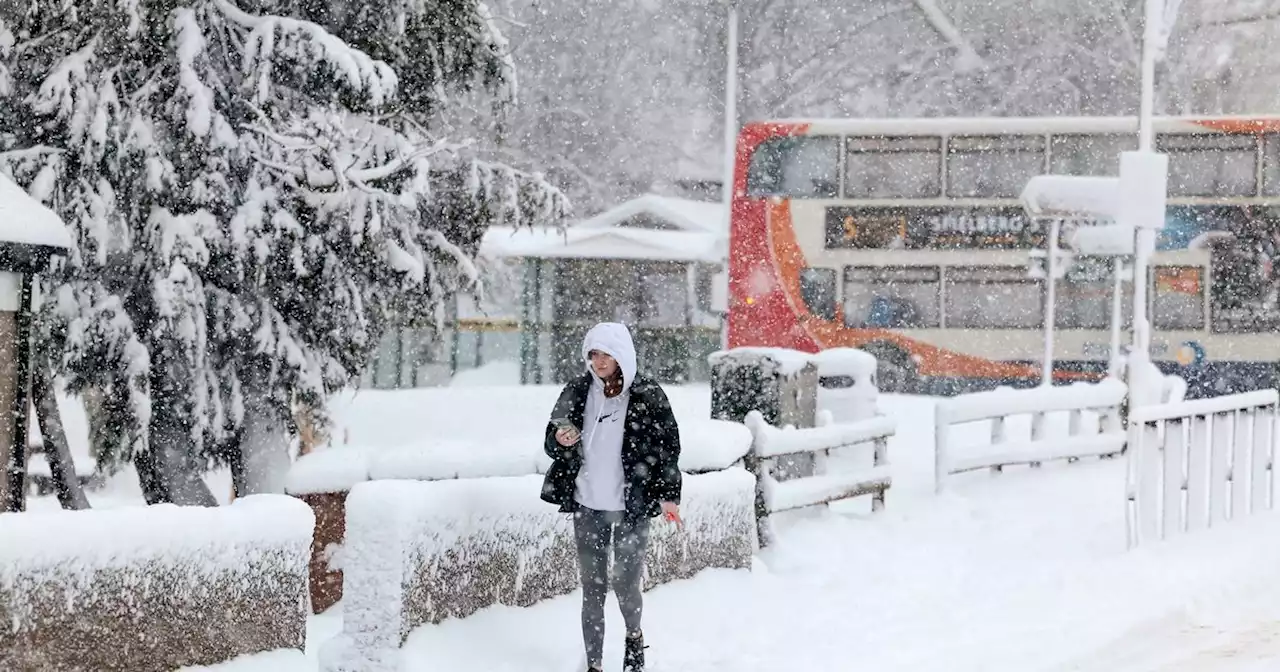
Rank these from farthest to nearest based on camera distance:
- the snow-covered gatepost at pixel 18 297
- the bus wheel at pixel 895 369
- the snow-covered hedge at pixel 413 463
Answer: the bus wheel at pixel 895 369 → the snow-covered gatepost at pixel 18 297 → the snow-covered hedge at pixel 413 463

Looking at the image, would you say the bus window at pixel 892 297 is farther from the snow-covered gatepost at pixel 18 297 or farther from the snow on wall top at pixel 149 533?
the snow on wall top at pixel 149 533

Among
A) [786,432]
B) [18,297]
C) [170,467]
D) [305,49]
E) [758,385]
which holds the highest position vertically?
[305,49]

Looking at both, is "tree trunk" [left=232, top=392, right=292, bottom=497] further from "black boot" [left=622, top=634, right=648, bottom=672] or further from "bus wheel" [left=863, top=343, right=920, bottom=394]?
"bus wheel" [left=863, top=343, right=920, bottom=394]

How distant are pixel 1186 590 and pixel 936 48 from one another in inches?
1404

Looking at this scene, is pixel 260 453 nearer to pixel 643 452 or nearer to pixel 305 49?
pixel 305 49

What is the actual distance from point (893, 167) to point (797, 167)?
4.81 ft

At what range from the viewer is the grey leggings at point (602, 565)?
22.9 ft

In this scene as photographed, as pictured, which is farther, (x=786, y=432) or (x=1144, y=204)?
(x=1144, y=204)

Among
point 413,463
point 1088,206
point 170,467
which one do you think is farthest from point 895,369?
point 413,463

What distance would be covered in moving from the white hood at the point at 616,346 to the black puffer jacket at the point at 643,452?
10 centimetres

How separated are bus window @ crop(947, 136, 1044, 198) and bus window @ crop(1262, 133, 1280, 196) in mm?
3122

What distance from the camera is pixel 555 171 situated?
4547 centimetres

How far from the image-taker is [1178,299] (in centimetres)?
2417

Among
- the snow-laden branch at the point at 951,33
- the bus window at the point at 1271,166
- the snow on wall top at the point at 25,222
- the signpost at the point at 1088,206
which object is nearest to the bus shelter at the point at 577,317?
the bus window at the point at 1271,166
